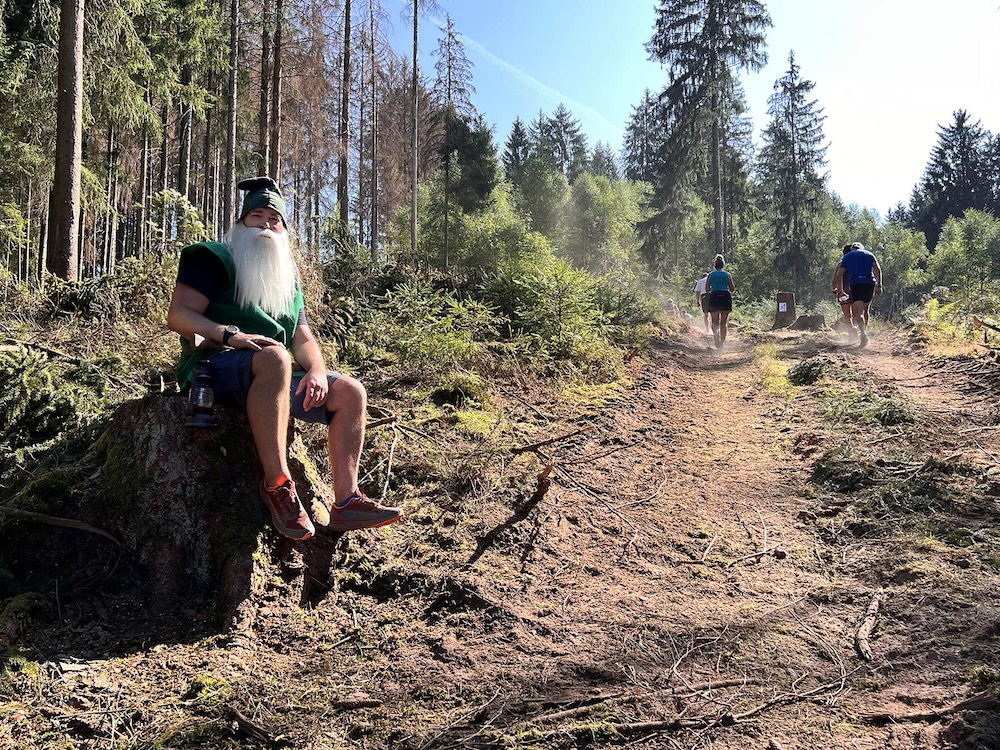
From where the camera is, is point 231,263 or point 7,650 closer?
point 7,650

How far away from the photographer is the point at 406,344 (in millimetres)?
6680

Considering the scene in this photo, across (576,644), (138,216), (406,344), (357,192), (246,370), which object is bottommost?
(576,644)

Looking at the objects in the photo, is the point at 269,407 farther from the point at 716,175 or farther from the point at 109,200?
the point at 716,175

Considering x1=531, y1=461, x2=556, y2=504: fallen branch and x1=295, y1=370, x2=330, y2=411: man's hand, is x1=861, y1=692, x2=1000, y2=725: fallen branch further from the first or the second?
x1=295, y1=370, x2=330, y2=411: man's hand

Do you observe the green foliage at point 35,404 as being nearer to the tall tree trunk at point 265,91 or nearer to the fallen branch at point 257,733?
the fallen branch at point 257,733

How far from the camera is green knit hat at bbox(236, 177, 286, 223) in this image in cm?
324

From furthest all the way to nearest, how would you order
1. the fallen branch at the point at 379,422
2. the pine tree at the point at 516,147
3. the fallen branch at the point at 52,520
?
the pine tree at the point at 516,147
the fallen branch at the point at 379,422
the fallen branch at the point at 52,520

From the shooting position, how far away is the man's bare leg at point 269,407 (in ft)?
9.13

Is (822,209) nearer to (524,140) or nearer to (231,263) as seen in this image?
(524,140)

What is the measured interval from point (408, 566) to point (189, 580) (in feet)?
3.49

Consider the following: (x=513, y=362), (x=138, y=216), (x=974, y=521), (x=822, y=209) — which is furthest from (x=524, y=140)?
(x=974, y=521)

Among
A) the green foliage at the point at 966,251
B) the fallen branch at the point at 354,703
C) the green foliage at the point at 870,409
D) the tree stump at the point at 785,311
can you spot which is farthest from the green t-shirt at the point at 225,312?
the green foliage at the point at 966,251

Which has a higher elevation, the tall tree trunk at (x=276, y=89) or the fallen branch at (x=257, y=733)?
the tall tree trunk at (x=276, y=89)

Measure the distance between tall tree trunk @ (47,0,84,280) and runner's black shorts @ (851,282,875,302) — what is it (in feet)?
43.2
